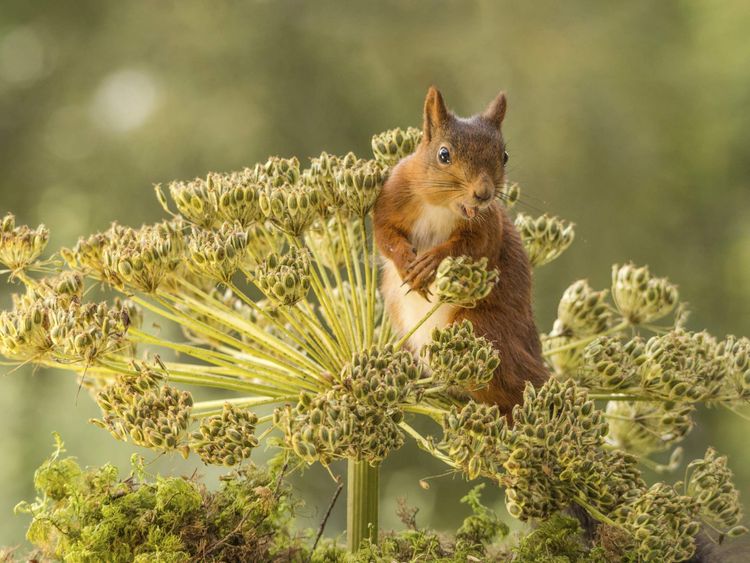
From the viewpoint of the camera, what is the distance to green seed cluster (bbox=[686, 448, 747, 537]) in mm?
1723

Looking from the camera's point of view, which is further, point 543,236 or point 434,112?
point 543,236

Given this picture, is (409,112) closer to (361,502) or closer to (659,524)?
(361,502)

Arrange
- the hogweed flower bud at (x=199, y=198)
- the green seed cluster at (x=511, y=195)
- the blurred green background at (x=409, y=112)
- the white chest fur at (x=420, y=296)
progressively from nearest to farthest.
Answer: the hogweed flower bud at (x=199, y=198) < the white chest fur at (x=420, y=296) < the green seed cluster at (x=511, y=195) < the blurred green background at (x=409, y=112)

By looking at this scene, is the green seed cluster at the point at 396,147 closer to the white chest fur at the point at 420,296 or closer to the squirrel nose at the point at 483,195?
the white chest fur at the point at 420,296

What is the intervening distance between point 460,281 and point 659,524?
0.51 metres

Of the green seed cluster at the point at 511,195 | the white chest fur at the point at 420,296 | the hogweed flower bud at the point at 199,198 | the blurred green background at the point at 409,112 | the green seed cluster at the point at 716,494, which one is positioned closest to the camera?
the green seed cluster at the point at 716,494

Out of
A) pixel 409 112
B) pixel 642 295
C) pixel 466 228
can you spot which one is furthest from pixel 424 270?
pixel 409 112

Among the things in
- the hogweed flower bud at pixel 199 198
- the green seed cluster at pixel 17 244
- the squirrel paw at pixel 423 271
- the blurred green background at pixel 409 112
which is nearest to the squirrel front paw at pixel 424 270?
the squirrel paw at pixel 423 271

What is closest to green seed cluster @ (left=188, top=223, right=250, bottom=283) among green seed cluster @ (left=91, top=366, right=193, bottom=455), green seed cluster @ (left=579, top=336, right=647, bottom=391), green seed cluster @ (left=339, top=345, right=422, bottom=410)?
green seed cluster @ (left=91, top=366, right=193, bottom=455)

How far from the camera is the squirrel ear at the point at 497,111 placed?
1980 millimetres

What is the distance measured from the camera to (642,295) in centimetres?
209

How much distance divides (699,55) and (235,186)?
10.4 ft

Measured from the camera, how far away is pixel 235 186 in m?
1.82

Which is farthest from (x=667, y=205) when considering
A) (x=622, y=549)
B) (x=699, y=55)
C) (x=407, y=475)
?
(x=622, y=549)
